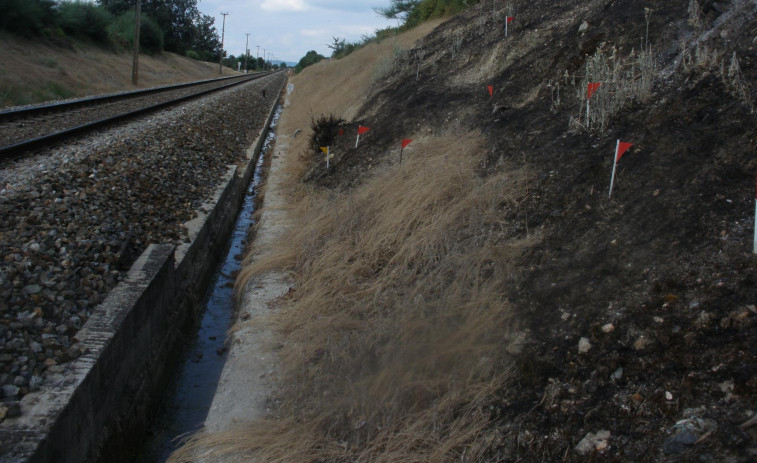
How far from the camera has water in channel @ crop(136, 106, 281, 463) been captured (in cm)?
535

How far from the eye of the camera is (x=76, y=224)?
6547 mm

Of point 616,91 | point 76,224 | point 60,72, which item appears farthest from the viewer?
point 60,72

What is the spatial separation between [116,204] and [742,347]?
6785 mm

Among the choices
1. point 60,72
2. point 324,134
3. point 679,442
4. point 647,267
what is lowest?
point 679,442

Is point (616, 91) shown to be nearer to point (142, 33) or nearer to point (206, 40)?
point (142, 33)

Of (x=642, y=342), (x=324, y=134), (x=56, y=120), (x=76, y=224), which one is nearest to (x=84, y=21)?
(x=56, y=120)

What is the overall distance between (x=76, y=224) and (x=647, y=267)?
5.43 metres

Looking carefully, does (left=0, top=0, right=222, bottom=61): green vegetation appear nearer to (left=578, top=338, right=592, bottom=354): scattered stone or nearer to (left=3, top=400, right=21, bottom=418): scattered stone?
(left=3, top=400, right=21, bottom=418): scattered stone

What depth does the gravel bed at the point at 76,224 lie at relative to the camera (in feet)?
14.8

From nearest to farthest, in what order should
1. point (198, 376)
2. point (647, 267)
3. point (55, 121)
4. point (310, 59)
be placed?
point (647, 267) → point (198, 376) → point (55, 121) → point (310, 59)

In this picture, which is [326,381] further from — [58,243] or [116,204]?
[116,204]

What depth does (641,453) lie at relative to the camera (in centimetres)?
303

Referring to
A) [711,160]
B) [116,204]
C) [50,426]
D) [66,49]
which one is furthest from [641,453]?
[66,49]

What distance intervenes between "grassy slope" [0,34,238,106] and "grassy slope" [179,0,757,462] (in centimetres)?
1711
